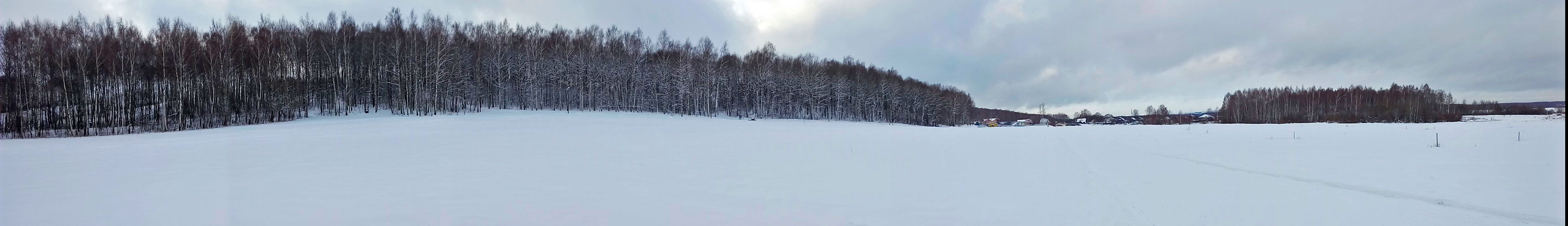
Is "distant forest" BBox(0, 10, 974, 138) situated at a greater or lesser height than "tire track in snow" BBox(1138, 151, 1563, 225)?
greater

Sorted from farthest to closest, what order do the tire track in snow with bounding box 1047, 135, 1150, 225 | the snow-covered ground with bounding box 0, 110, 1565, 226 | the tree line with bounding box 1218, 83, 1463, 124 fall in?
the tree line with bounding box 1218, 83, 1463, 124 < the snow-covered ground with bounding box 0, 110, 1565, 226 < the tire track in snow with bounding box 1047, 135, 1150, 225

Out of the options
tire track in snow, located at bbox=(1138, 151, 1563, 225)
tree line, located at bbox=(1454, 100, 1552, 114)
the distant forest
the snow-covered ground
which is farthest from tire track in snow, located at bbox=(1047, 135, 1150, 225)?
tree line, located at bbox=(1454, 100, 1552, 114)

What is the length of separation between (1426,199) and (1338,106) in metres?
98.4

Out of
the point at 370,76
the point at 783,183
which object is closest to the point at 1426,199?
the point at 783,183

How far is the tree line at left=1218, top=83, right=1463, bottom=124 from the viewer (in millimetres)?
62250

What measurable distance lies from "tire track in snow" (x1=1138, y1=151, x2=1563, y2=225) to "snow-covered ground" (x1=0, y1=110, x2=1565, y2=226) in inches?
A: 1.5

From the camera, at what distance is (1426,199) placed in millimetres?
6148

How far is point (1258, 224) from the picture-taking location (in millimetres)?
4949

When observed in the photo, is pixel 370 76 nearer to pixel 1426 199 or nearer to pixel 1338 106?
pixel 1426 199

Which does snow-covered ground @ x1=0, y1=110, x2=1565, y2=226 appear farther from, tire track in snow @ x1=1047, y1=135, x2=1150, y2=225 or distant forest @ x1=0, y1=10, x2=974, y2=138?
distant forest @ x1=0, y1=10, x2=974, y2=138

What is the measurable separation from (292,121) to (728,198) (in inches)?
1287

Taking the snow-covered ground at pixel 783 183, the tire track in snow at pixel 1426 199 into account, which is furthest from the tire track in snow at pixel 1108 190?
the tire track in snow at pixel 1426 199

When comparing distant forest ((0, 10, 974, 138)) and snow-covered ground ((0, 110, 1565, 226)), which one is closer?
snow-covered ground ((0, 110, 1565, 226))

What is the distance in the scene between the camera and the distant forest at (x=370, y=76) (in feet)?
80.8
